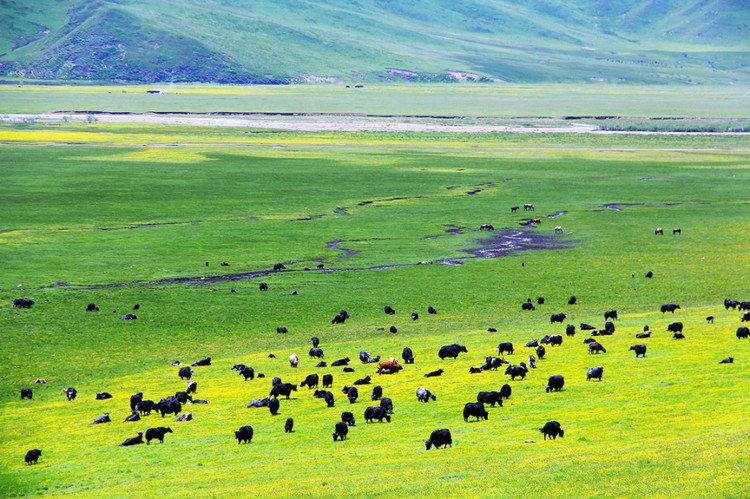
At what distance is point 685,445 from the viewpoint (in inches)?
898

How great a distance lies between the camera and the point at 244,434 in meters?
27.5

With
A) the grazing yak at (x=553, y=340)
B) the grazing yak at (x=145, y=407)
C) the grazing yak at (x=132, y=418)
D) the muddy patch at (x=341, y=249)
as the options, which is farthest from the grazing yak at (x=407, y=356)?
the muddy patch at (x=341, y=249)

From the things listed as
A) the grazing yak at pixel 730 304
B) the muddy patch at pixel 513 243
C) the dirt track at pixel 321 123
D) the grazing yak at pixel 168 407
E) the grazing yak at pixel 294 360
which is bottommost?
the grazing yak at pixel 168 407

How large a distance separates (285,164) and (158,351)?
231 feet

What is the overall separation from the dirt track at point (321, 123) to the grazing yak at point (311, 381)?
127847 millimetres

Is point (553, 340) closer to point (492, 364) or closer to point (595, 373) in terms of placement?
point (492, 364)

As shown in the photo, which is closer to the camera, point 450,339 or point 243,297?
point 450,339

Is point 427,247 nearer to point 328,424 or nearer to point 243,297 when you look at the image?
point 243,297

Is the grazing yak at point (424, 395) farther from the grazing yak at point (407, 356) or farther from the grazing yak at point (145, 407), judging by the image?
the grazing yak at point (145, 407)

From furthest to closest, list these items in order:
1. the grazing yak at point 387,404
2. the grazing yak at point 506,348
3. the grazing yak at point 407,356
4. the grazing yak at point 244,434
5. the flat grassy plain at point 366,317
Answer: the grazing yak at point 407,356 < the grazing yak at point 506,348 < the grazing yak at point 387,404 < the grazing yak at point 244,434 < the flat grassy plain at point 366,317

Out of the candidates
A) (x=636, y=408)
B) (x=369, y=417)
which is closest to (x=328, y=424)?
(x=369, y=417)

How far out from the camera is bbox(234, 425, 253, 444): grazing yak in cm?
2745

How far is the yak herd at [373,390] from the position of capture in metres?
27.6

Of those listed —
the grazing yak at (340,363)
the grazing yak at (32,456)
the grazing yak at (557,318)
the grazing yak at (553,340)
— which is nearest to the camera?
the grazing yak at (32,456)
